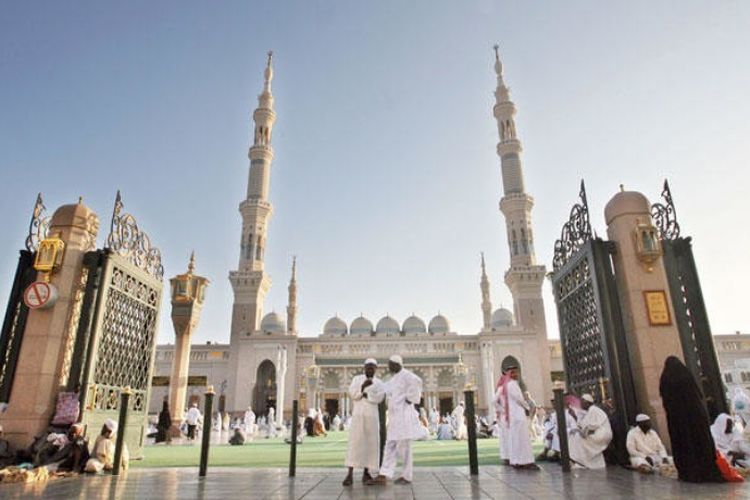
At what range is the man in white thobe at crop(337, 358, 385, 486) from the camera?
202 inches

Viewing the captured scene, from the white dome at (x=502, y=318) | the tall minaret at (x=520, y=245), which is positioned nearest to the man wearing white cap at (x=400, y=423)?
the tall minaret at (x=520, y=245)

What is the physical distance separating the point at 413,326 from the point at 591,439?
35.8 m

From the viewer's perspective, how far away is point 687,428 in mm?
5039

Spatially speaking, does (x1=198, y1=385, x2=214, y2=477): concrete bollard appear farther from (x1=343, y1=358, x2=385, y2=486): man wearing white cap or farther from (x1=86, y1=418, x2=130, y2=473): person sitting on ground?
(x1=343, y1=358, x2=385, y2=486): man wearing white cap

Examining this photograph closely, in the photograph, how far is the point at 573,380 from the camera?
29.6 ft

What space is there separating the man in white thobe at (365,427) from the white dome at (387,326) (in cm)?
3695

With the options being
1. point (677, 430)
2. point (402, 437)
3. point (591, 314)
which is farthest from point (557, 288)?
point (402, 437)

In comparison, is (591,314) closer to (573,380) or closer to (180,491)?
(573,380)

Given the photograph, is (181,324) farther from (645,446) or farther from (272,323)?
(272,323)

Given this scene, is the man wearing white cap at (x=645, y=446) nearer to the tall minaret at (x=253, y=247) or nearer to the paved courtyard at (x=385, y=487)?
the paved courtyard at (x=385, y=487)

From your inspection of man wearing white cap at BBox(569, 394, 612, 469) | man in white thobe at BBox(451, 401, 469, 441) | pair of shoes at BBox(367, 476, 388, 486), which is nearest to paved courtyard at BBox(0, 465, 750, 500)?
pair of shoes at BBox(367, 476, 388, 486)

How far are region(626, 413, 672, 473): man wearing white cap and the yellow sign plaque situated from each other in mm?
1514

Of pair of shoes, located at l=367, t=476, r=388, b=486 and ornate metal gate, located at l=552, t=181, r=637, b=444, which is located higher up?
ornate metal gate, located at l=552, t=181, r=637, b=444

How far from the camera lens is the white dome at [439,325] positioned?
41.7 m
